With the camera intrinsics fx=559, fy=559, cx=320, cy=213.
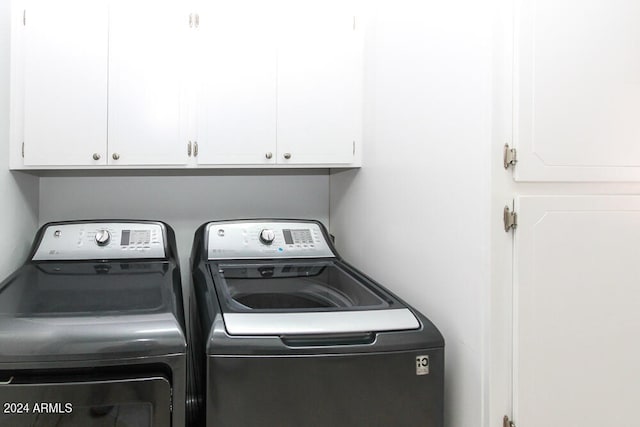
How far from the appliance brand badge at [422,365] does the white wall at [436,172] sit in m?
0.14

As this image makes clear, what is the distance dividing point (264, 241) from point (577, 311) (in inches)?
49.9

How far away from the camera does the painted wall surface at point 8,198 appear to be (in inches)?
78.1

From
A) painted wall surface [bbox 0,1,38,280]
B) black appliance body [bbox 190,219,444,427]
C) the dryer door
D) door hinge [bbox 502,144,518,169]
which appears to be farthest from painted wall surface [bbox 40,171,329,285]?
door hinge [bbox 502,144,518,169]

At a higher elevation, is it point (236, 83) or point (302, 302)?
point (236, 83)

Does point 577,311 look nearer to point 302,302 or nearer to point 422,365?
point 422,365

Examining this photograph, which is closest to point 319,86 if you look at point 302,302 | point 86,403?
point 302,302

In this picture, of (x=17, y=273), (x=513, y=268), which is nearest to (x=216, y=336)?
(x=513, y=268)

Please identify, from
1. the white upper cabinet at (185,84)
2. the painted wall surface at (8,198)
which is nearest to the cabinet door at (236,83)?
the white upper cabinet at (185,84)

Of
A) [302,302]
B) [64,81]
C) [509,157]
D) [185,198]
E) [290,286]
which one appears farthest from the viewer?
[185,198]

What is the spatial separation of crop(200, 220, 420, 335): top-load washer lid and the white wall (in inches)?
6.0

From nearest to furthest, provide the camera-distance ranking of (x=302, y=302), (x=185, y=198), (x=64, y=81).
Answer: (x=302, y=302) < (x=64, y=81) < (x=185, y=198)

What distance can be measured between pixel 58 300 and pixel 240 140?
954mm

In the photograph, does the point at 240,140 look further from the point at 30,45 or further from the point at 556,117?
the point at 556,117

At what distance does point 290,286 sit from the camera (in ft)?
6.49
